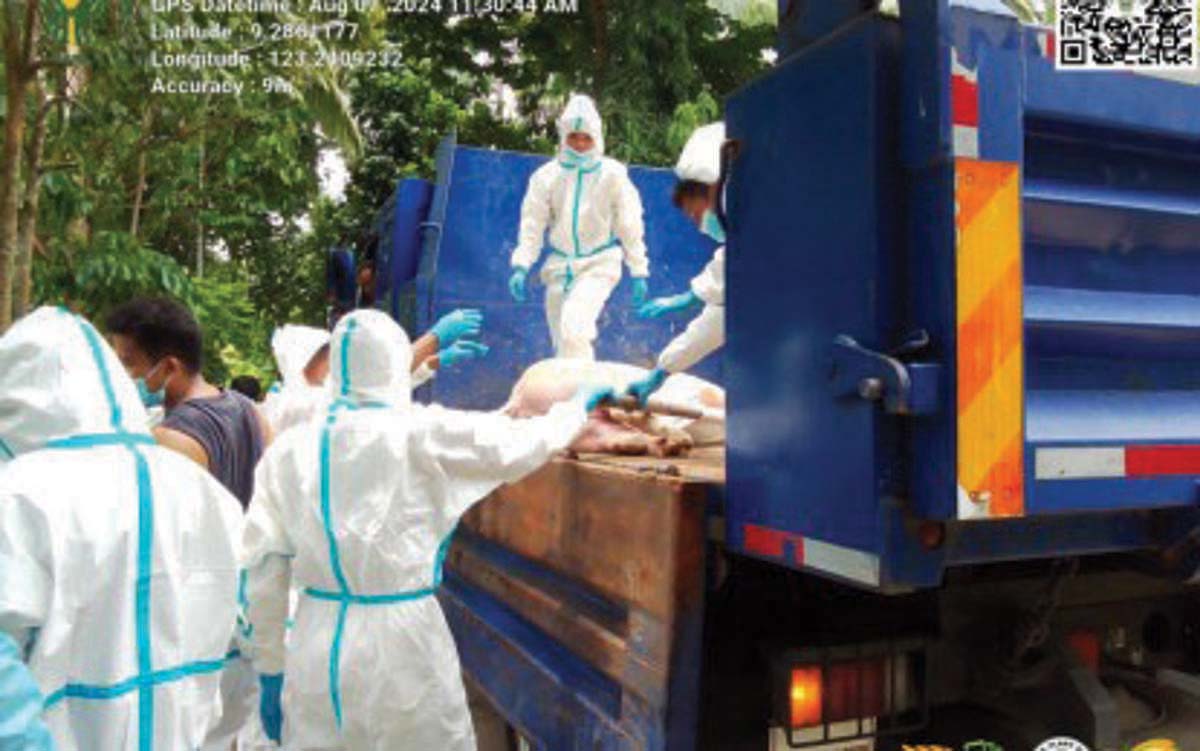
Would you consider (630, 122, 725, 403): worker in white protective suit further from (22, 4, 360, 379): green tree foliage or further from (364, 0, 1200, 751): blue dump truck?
(22, 4, 360, 379): green tree foliage

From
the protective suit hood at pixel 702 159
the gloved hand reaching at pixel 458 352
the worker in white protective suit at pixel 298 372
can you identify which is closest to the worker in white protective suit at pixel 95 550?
the gloved hand reaching at pixel 458 352

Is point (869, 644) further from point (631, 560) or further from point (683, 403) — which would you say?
point (683, 403)

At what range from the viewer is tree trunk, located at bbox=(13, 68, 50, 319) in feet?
18.7

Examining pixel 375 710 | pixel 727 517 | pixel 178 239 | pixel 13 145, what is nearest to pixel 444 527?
pixel 375 710

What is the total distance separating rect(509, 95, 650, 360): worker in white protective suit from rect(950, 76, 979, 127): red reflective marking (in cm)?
299

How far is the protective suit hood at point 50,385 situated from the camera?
196cm

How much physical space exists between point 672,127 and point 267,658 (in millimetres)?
8131

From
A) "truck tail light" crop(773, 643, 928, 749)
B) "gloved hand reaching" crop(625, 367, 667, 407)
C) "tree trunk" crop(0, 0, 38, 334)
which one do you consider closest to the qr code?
"truck tail light" crop(773, 643, 928, 749)

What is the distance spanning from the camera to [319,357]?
4754 mm

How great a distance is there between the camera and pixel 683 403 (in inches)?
116

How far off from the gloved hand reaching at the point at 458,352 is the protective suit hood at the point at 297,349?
100 centimetres

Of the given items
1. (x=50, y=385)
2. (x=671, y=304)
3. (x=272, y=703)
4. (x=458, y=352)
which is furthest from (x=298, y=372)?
(x=50, y=385)

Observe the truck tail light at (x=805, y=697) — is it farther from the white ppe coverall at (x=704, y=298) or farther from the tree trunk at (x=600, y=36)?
the tree trunk at (x=600, y=36)

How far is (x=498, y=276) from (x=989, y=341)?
3.29 metres
